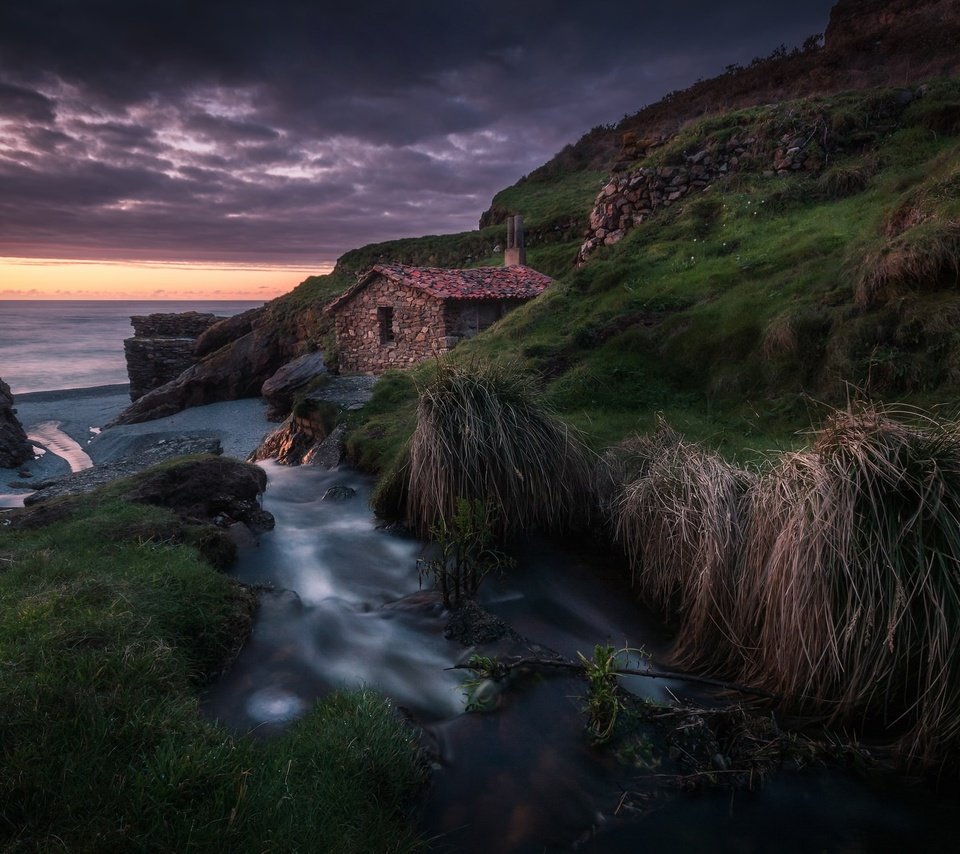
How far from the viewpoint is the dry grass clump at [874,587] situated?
146 inches

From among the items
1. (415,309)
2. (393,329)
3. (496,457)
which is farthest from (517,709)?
(393,329)

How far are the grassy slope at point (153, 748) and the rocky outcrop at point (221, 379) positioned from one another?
26.3 meters

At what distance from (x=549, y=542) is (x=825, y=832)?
397cm

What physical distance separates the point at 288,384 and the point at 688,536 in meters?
20.1

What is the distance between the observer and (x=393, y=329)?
23.7 metres

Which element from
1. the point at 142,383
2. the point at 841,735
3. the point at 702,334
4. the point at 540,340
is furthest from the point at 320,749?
the point at 142,383

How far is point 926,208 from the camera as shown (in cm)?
923

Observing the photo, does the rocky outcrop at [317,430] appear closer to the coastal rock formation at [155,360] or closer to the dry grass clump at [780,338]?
the dry grass clump at [780,338]

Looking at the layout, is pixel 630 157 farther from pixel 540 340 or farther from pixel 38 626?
pixel 38 626

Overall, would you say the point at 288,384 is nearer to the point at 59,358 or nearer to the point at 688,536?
the point at 688,536

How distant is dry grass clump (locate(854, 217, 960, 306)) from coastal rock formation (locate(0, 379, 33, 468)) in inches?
881

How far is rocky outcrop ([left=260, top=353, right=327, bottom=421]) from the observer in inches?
906

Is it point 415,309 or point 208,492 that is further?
point 415,309

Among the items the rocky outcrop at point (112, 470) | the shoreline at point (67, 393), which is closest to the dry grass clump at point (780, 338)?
the rocky outcrop at point (112, 470)
